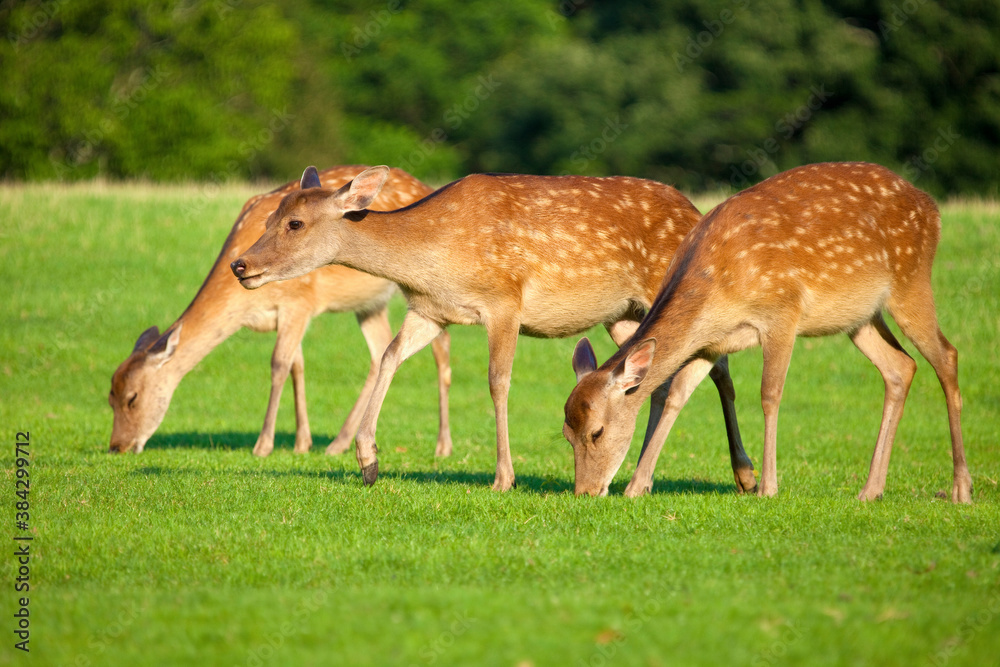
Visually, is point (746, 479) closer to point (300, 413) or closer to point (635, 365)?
point (635, 365)

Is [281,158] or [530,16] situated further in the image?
[530,16]

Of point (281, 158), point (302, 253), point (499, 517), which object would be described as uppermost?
point (302, 253)

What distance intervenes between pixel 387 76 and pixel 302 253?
164 feet

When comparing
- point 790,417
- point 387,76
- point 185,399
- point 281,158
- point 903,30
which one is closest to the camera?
point 790,417

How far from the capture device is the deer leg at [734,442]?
9.02m

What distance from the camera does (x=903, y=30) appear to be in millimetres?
36844

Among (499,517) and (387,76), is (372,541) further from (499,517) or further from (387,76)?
(387,76)

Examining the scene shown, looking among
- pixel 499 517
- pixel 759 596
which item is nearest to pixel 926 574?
pixel 759 596

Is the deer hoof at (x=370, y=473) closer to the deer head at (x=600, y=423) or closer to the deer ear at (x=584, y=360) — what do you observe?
the deer head at (x=600, y=423)
